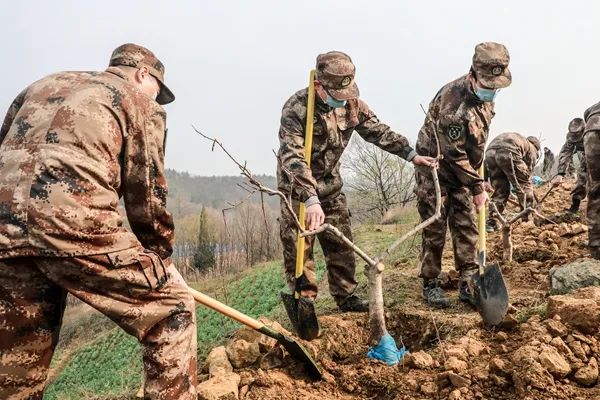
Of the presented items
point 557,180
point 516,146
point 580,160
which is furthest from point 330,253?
point 580,160

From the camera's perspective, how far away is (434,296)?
4938 millimetres

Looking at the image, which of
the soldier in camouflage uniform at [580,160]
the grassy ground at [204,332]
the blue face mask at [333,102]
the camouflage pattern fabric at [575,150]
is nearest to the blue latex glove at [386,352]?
the blue face mask at [333,102]

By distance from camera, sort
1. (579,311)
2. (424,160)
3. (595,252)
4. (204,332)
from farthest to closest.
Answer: (204,332), (595,252), (424,160), (579,311)

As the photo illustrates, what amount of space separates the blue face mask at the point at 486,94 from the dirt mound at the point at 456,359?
1779mm

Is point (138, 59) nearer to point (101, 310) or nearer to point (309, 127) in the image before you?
point (101, 310)

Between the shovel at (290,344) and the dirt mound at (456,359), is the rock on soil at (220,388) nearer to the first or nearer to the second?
the dirt mound at (456,359)

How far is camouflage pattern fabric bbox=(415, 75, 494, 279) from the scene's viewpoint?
448cm

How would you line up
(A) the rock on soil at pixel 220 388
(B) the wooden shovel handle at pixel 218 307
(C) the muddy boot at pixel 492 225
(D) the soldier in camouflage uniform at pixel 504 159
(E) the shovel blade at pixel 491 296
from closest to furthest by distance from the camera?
(B) the wooden shovel handle at pixel 218 307 < (A) the rock on soil at pixel 220 388 < (E) the shovel blade at pixel 491 296 < (D) the soldier in camouflage uniform at pixel 504 159 < (C) the muddy boot at pixel 492 225

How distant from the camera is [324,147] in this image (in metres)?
4.38

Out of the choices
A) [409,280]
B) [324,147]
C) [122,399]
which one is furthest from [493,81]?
[122,399]

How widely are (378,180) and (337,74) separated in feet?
69.6

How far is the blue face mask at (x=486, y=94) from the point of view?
4.32 meters

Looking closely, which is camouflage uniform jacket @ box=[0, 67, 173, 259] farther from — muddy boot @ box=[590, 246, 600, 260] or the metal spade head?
muddy boot @ box=[590, 246, 600, 260]

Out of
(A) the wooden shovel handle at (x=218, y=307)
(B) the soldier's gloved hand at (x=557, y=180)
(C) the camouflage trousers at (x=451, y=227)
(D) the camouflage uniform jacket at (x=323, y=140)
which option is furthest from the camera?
(B) the soldier's gloved hand at (x=557, y=180)
